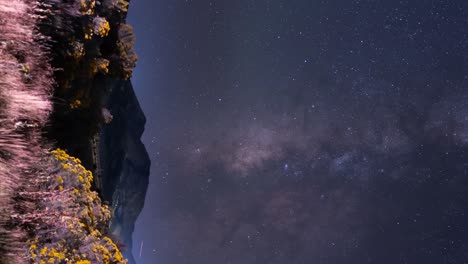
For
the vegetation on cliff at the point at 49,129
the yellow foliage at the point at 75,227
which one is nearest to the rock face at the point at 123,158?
the vegetation on cliff at the point at 49,129

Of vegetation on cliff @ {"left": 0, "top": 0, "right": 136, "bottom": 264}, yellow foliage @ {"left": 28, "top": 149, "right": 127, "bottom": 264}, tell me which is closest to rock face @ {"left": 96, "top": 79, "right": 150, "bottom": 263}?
vegetation on cliff @ {"left": 0, "top": 0, "right": 136, "bottom": 264}

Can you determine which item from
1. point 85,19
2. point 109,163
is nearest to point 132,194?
point 109,163

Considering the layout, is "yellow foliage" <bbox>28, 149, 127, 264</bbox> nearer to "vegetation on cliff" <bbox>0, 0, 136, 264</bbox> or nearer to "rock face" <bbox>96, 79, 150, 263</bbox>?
"vegetation on cliff" <bbox>0, 0, 136, 264</bbox>

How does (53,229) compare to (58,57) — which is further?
(58,57)

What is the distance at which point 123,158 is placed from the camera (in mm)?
17219

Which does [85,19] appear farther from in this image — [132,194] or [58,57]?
[132,194]

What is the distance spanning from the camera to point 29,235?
361cm

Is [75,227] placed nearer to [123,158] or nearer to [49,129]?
[49,129]

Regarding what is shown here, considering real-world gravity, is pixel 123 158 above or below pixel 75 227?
above

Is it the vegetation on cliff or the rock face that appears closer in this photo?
the vegetation on cliff

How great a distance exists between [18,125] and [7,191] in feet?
1.93

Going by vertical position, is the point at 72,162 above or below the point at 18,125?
above

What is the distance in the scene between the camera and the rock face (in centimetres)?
1457

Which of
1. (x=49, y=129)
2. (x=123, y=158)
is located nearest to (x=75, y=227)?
(x=49, y=129)
